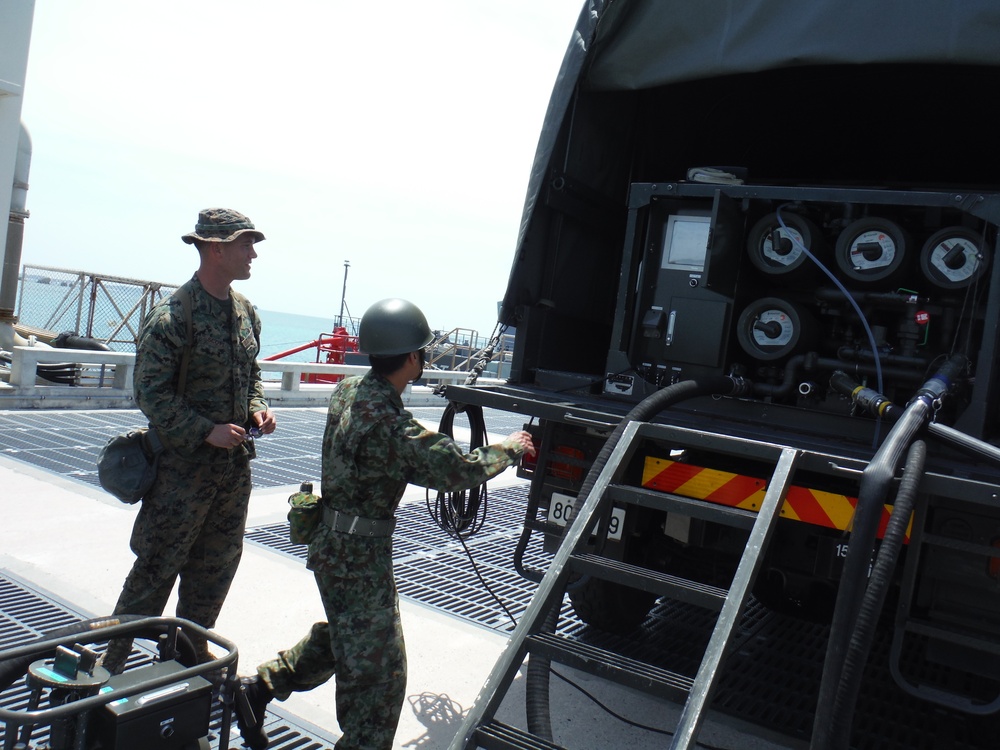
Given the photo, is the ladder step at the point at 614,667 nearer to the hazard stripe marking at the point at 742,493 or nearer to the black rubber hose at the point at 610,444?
the black rubber hose at the point at 610,444

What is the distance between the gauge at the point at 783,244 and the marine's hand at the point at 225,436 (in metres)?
2.50

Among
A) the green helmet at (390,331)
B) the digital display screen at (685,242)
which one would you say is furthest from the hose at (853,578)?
the digital display screen at (685,242)

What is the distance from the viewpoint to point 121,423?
862 centimetres

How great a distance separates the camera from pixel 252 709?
298 cm

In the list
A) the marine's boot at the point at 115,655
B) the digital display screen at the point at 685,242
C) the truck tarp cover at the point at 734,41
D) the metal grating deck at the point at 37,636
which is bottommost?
the metal grating deck at the point at 37,636

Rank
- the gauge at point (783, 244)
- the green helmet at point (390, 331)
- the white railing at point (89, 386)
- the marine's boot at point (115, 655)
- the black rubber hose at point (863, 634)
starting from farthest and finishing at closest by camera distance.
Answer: the white railing at point (89, 386) → the gauge at point (783, 244) → the marine's boot at point (115, 655) → the green helmet at point (390, 331) → the black rubber hose at point (863, 634)

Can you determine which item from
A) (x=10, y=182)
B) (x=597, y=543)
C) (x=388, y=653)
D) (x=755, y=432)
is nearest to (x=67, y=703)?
(x=388, y=653)

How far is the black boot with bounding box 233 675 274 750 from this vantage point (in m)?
2.92

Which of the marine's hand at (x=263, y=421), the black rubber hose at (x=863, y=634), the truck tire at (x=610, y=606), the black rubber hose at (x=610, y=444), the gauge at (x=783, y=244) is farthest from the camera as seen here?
the truck tire at (x=610, y=606)

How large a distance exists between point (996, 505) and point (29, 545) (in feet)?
15.7

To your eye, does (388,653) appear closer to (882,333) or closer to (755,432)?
(755,432)

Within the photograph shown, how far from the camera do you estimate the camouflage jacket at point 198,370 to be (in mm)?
3309

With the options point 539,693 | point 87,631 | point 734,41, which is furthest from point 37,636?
point 734,41

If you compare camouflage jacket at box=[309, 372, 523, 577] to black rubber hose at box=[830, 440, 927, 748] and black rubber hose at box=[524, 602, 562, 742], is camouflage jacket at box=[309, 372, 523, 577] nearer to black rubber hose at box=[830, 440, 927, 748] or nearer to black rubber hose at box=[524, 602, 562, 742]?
black rubber hose at box=[524, 602, 562, 742]
